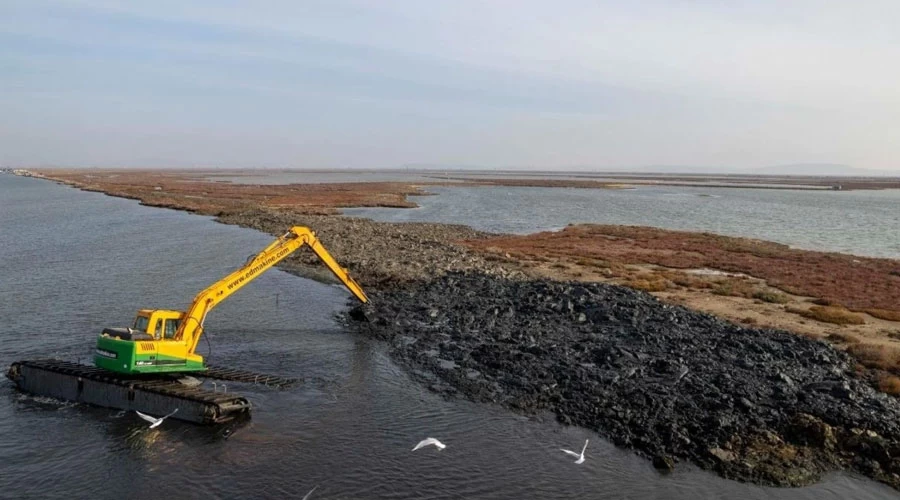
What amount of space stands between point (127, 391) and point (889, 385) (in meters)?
23.1

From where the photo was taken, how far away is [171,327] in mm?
19125

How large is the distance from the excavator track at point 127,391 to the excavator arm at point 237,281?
1.50 metres

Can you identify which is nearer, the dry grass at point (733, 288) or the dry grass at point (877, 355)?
the dry grass at point (877, 355)

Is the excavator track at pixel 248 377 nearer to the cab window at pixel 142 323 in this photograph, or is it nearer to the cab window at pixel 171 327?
the cab window at pixel 171 327

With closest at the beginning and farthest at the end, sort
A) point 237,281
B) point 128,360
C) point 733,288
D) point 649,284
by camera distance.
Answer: point 128,360 < point 237,281 < point 733,288 < point 649,284

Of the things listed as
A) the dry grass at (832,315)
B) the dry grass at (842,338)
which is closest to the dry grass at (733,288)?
the dry grass at (832,315)

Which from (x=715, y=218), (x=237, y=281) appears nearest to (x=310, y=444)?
(x=237, y=281)

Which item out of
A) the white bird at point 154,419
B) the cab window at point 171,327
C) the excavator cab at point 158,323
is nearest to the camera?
the white bird at point 154,419

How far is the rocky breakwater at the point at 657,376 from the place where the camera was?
16.4m

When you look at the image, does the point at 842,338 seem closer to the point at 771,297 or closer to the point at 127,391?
the point at 771,297

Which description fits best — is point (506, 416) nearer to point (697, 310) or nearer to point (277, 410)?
point (277, 410)

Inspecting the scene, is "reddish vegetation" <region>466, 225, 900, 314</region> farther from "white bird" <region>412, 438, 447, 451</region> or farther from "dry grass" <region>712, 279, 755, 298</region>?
"white bird" <region>412, 438, 447, 451</region>

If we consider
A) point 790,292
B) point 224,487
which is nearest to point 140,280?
point 224,487

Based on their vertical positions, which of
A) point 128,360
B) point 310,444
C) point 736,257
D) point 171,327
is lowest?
point 310,444
